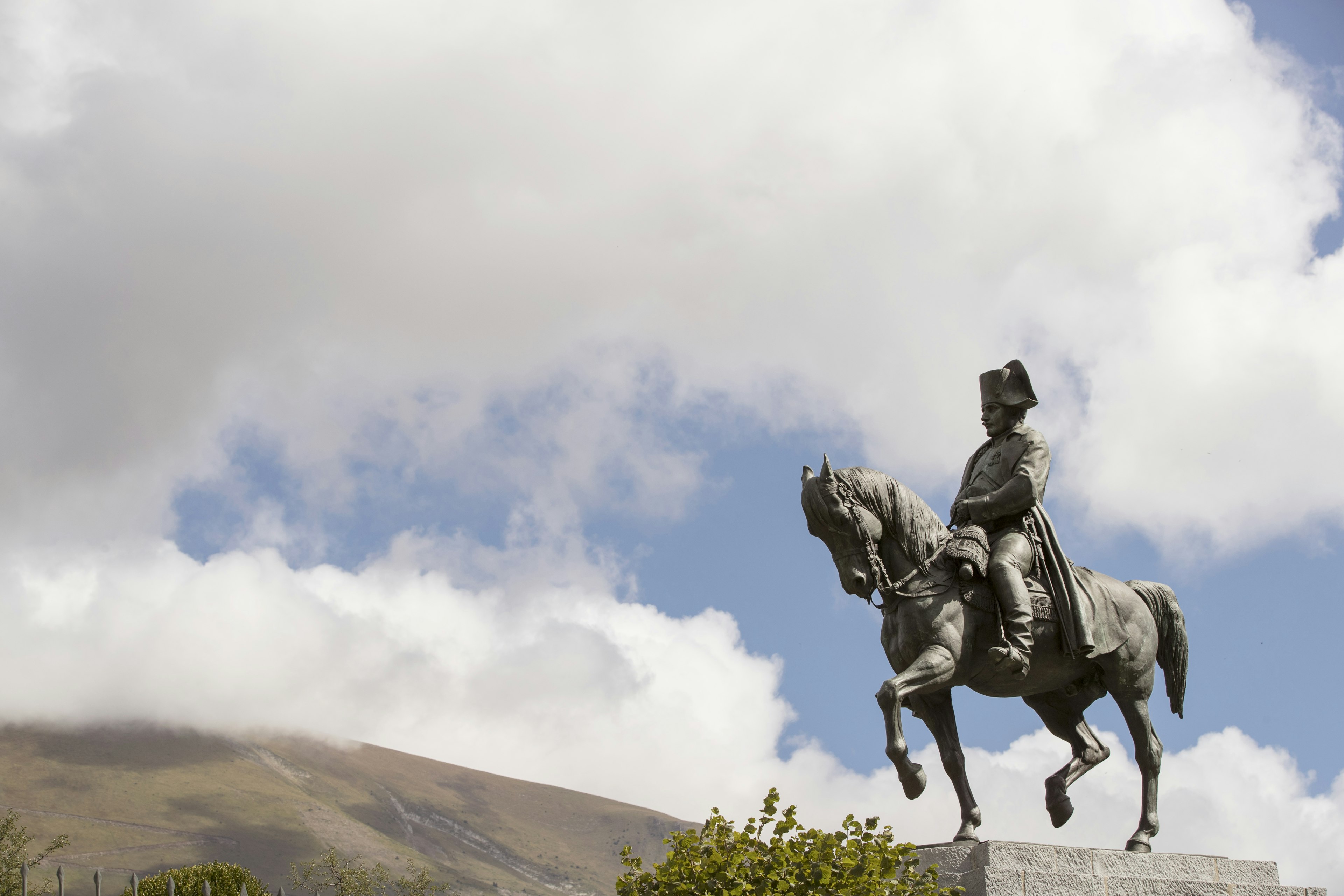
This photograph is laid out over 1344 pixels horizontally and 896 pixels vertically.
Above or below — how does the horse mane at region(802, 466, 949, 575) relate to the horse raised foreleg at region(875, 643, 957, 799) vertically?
above

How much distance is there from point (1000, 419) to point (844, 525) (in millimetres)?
2411

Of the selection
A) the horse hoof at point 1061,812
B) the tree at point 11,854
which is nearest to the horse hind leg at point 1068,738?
the horse hoof at point 1061,812

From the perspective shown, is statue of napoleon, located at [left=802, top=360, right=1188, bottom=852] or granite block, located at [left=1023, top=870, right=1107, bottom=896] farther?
statue of napoleon, located at [left=802, top=360, right=1188, bottom=852]

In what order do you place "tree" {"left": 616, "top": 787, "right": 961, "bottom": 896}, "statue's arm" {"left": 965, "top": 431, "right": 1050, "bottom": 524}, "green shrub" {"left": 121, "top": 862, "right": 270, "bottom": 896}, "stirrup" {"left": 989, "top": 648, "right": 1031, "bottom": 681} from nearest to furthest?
"tree" {"left": 616, "top": 787, "right": 961, "bottom": 896} < "stirrup" {"left": 989, "top": 648, "right": 1031, "bottom": 681} < "statue's arm" {"left": 965, "top": 431, "right": 1050, "bottom": 524} < "green shrub" {"left": 121, "top": 862, "right": 270, "bottom": 896}

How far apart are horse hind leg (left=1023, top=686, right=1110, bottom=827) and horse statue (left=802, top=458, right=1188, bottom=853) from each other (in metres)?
0.01

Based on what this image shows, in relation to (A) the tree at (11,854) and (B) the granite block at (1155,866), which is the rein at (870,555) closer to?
(B) the granite block at (1155,866)

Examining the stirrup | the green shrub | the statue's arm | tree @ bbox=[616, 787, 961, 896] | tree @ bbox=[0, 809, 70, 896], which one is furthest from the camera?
tree @ bbox=[0, 809, 70, 896]

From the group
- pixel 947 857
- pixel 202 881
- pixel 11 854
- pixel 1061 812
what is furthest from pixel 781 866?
pixel 11 854

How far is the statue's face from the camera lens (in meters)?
12.0

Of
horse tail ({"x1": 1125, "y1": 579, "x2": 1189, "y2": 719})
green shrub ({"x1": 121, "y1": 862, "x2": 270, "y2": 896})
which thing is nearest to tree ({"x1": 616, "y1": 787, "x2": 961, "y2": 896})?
horse tail ({"x1": 1125, "y1": 579, "x2": 1189, "y2": 719})

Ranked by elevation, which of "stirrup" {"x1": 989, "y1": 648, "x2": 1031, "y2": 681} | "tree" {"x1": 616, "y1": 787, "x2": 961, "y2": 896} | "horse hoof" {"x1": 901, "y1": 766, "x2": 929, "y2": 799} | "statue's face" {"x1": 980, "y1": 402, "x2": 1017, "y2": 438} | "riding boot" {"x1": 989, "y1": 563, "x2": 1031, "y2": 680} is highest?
"statue's face" {"x1": 980, "y1": 402, "x2": 1017, "y2": 438}

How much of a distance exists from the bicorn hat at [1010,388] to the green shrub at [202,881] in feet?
110

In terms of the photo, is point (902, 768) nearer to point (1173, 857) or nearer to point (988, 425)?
point (1173, 857)

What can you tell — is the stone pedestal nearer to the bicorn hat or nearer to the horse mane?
the horse mane
